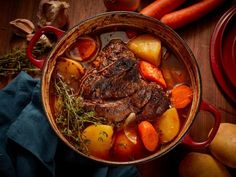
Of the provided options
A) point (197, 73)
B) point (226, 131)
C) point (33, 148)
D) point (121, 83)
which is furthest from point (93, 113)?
point (226, 131)

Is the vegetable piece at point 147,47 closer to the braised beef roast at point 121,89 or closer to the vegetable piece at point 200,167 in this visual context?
the braised beef roast at point 121,89

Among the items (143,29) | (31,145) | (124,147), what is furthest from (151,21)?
(31,145)

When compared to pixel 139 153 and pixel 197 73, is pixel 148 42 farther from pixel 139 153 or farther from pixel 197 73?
pixel 139 153

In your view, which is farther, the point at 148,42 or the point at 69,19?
the point at 69,19

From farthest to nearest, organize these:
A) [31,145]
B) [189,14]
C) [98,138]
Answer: [189,14], [31,145], [98,138]

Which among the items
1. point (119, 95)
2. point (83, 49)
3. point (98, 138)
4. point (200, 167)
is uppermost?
point (83, 49)

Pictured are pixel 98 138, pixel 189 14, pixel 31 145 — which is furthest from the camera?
pixel 189 14

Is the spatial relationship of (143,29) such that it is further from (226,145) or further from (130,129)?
(226,145)
